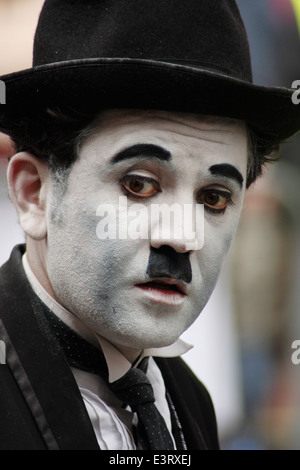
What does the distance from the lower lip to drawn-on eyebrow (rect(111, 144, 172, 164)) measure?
0.42 m

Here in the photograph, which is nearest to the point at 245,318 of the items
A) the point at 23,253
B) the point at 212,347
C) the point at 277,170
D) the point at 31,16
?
the point at 212,347

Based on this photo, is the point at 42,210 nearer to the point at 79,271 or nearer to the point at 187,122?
the point at 79,271

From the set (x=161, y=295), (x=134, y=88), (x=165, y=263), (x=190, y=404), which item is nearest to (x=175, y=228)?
(x=165, y=263)

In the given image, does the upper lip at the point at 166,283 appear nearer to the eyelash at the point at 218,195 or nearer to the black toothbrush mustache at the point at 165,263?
the black toothbrush mustache at the point at 165,263

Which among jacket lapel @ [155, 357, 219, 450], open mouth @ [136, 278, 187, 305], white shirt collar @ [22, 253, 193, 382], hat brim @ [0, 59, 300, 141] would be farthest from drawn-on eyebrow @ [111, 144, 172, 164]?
jacket lapel @ [155, 357, 219, 450]

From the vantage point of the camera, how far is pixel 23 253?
236 centimetres

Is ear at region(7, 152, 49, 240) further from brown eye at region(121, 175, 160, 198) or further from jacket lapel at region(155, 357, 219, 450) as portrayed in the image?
jacket lapel at region(155, 357, 219, 450)

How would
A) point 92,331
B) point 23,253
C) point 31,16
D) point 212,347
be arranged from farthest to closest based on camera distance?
1. point 212,347
2. point 31,16
3. point 23,253
4. point 92,331

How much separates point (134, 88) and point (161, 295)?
2.15 feet

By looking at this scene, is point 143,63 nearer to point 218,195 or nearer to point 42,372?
point 218,195

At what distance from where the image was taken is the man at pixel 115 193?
1898mm

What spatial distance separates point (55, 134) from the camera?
6.72 feet

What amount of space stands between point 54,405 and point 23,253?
68 cm

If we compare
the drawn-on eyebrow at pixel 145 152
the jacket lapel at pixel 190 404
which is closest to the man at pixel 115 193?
the drawn-on eyebrow at pixel 145 152
